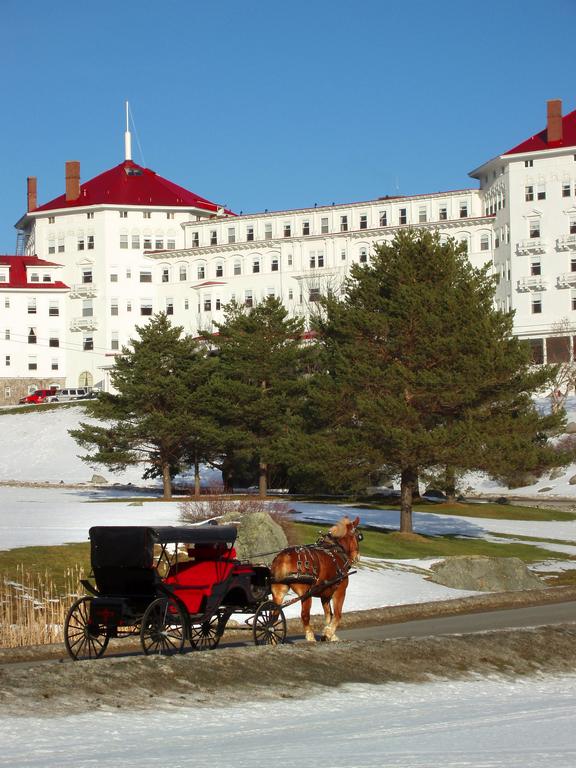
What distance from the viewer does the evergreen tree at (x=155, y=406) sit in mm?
70000

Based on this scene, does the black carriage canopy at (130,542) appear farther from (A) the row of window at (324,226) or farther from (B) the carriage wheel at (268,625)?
(A) the row of window at (324,226)

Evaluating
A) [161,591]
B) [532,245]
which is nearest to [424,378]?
[161,591]

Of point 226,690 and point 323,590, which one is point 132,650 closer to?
point 323,590

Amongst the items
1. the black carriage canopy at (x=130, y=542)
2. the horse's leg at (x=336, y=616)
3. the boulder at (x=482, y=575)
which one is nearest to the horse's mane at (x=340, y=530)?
the horse's leg at (x=336, y=616)

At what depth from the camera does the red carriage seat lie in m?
19.1

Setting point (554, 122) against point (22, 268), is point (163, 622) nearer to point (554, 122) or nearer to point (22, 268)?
point (554, 122)

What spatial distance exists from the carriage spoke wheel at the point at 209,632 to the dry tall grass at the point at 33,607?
12.5 ft

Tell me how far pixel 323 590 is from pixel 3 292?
13826 centimetres

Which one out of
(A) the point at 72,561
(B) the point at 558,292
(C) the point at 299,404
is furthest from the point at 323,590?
(B) the point at 558,292

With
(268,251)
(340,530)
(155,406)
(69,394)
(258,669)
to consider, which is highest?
(268,251)

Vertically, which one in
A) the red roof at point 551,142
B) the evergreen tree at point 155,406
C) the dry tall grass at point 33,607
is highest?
the red roof at point 551,142

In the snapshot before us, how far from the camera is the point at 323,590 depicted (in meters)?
20.3

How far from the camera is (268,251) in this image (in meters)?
150

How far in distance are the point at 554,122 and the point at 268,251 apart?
34988mm
